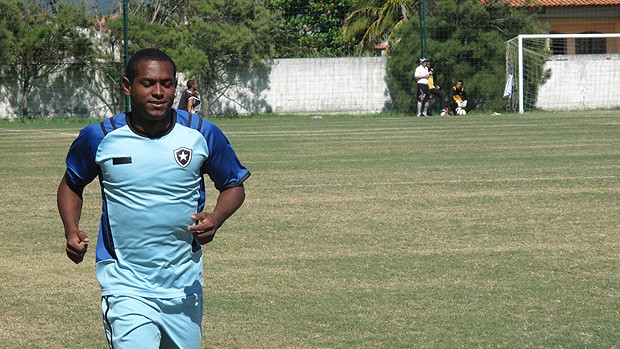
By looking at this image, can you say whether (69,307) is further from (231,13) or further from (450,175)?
(231,13)

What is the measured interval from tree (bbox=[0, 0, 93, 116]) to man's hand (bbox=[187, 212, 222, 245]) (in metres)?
35.6

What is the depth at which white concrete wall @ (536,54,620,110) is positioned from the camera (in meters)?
40.5

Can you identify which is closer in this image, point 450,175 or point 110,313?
point 110,313

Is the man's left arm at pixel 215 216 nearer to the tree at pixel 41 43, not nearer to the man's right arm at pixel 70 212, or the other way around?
the man's right arm at pixel 70 212

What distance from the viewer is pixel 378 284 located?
8.46 metres

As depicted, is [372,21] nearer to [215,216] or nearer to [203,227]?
[215,216]

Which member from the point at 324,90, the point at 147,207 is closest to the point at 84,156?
the point at 147,207

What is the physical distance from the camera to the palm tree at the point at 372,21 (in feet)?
155

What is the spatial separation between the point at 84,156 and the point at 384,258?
5.02 meters

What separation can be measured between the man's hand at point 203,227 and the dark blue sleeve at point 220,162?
0.31m

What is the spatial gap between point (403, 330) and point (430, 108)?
3138cm

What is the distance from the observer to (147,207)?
185 inches

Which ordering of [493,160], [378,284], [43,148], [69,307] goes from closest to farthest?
[69,307] → [378,284] → [493,160] → [43,148]

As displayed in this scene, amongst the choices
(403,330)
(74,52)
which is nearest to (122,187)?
(403,330)
